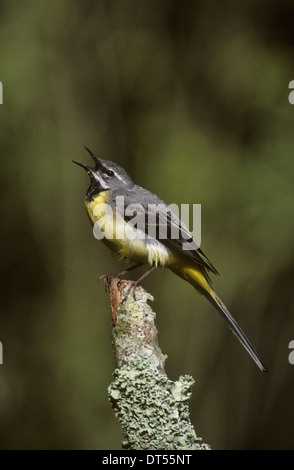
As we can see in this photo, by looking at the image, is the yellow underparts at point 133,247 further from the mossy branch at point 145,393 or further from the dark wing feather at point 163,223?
the mossy branch at point 145,393

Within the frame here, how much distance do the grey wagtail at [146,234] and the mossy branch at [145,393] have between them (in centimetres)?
77

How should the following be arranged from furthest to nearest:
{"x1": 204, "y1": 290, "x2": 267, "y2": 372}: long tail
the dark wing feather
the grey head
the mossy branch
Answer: the grey head, the dark wing feather, {"x1": 204, "y1": 290, "x2": 267, "y2": 372}: long tail, the mossy branch

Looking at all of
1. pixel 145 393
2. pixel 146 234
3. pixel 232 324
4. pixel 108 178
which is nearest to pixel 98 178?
pixel 108 178

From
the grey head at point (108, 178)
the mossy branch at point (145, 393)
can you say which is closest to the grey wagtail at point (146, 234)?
the grey head at point (108, 178)

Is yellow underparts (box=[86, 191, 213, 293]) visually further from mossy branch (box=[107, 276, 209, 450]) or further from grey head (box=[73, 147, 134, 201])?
mossy branch (box=[107, 276, 209, 450])

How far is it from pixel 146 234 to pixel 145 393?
114 cm

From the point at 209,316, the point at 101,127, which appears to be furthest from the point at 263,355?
the point at 101,127

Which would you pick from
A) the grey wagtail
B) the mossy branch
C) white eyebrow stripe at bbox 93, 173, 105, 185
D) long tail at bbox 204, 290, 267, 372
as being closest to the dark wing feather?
the grey wagtail

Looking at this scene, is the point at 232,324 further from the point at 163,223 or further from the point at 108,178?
the point at 108,178

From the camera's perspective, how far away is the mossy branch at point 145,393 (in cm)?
256

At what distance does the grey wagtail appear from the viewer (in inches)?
140

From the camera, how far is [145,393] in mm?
2650

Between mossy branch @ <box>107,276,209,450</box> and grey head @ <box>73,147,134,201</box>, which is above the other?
grey head @ <box>73,147,134,201</box>

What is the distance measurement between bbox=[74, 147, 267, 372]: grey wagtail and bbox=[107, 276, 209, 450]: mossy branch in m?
0.77
